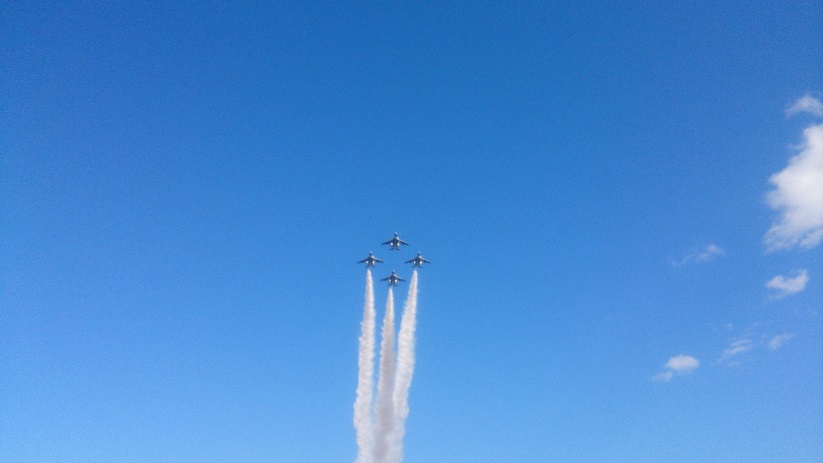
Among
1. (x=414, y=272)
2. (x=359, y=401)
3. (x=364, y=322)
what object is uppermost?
(x=414, y=272)

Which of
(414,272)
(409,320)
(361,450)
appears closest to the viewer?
(361,450)

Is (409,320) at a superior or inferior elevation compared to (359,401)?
superior

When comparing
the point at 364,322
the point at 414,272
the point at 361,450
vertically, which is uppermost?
the point at 414,272

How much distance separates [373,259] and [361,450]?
50.2m

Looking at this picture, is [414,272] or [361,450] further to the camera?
[414,272]

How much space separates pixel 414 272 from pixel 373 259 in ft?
41.4

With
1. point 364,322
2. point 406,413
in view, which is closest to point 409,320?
point 364,322

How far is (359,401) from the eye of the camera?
141 metres

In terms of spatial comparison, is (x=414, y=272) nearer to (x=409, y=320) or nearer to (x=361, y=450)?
(x=409, y=320)

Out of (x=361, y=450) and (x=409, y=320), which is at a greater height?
(x=409, y=320)

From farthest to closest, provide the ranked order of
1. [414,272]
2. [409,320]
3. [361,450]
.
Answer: [414,272]
[409,320]
[361,450]

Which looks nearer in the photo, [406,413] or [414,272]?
[406,413]

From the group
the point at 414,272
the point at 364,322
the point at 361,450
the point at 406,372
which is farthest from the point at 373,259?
the point at 361,450

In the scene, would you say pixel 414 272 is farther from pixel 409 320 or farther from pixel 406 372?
pixel 406 372
